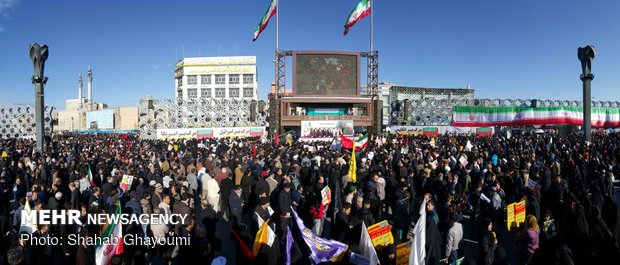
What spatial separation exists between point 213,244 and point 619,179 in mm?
17533

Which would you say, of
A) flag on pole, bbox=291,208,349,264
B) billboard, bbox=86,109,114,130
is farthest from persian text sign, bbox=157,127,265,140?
billboard, bbox=86,109,114,130

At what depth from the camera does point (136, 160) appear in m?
14.9

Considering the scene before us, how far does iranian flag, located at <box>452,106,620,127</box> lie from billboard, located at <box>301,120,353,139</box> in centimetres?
1574

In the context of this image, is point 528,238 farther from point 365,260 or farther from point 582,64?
point 582,64

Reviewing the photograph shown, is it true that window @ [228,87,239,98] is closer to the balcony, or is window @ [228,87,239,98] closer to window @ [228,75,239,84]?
window @ [228,75,239,84]

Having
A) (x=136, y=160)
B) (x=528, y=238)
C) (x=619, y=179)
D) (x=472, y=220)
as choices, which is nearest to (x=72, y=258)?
(x=528, y=238)

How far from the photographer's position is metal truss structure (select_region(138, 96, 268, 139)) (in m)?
43.2

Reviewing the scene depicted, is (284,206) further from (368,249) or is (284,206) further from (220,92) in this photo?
(220,92)

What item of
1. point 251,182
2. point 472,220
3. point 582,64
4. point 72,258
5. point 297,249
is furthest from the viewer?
Answer: point 582,64

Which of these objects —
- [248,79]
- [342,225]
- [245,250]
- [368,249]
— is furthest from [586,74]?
[248,79]

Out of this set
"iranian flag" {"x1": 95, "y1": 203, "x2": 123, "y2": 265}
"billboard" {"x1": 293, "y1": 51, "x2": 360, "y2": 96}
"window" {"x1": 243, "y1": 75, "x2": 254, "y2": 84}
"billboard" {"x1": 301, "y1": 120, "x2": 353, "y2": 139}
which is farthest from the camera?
"window" {"x1": 243, "y1": 75, "x2": 254, "y2": 84}

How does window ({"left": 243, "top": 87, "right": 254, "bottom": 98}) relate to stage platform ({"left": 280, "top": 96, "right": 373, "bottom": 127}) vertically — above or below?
above

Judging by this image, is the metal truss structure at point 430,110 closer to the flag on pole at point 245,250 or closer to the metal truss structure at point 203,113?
the metal truss structure at point 203,113

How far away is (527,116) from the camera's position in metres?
41.1
